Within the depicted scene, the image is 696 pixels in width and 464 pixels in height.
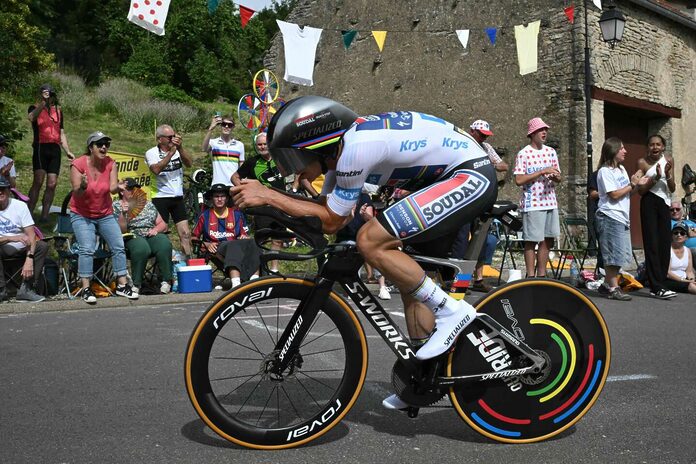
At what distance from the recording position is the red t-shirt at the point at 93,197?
8.99 metres

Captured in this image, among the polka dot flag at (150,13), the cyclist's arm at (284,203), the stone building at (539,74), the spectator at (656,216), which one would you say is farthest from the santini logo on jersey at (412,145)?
the stone building at (539,74)

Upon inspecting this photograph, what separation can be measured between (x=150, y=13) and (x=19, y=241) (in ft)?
15.5

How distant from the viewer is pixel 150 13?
39.1 feet

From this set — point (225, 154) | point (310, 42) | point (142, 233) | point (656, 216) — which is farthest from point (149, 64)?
point (656, 216)

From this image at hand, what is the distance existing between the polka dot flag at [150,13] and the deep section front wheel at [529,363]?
9457mm

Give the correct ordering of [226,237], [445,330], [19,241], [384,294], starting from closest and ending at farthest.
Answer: [445,330] < [19,241] < [384,294] < [226,237]

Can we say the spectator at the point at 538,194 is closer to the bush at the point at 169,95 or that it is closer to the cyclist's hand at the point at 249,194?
the cyclist's hand at the point at 249,194

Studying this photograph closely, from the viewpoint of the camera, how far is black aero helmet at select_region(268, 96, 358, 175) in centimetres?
346

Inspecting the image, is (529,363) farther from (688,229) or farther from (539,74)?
(539,74)

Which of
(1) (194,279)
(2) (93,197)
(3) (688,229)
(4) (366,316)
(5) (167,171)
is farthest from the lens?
(3) (688,229)

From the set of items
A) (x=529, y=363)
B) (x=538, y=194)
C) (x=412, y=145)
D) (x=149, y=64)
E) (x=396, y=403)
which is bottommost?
(x=396, y=403)

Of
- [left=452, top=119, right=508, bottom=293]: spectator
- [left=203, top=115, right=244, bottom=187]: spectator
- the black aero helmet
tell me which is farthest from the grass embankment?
the black aero helmet

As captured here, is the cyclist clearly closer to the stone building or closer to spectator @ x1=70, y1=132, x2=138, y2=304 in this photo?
spectator @ x1=70, y1=132, x2=138, y2=304

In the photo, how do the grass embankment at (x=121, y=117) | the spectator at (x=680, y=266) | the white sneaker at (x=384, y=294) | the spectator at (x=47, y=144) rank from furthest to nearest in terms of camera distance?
the grass embankment at (x=121, y=117)
the spectator at (x=47, y=144)
the spectator at (x=680, y=266)
the white sneaker at (x=384, y=294)
